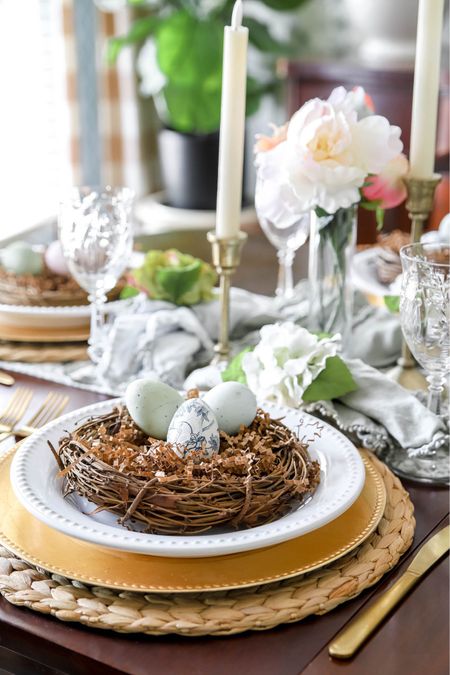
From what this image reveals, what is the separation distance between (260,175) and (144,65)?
8.96ft

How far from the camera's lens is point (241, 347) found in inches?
53.1

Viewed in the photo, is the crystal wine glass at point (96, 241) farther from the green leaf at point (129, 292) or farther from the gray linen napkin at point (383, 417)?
the gray linen napkin at point (383, 417)

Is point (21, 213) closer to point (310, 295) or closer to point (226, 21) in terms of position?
point (226, 21)

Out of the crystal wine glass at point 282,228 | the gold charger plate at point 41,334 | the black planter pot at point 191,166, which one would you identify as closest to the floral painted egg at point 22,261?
the gold charger plate at point 41,334

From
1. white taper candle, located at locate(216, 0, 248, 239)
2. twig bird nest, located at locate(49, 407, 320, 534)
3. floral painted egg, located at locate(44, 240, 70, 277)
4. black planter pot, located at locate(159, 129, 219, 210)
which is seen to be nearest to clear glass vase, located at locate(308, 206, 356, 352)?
white taper candle, located at locate(216, 0, 248, 239)

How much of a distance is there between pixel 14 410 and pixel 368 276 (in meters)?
0.69

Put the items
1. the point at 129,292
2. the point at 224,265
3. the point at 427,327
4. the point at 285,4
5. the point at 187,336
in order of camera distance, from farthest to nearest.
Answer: the point at 285,4 → the point at 129,292 → the point at 187,336 → the point at 224,265 → the point at 427,327

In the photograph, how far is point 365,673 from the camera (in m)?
0.71

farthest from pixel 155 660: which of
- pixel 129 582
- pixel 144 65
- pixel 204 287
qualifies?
pixel 144 65

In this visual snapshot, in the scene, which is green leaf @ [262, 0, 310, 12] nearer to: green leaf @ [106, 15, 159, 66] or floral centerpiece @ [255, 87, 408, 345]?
green leaf @ [106, 15, 159, 66]

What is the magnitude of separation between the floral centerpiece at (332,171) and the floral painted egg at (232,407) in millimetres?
280

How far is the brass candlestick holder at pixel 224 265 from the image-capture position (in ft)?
3.91

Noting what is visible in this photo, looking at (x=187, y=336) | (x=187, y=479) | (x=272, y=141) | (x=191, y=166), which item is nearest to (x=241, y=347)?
(x=187, y=336)

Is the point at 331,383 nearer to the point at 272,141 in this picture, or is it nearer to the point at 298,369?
the point at 298,369
